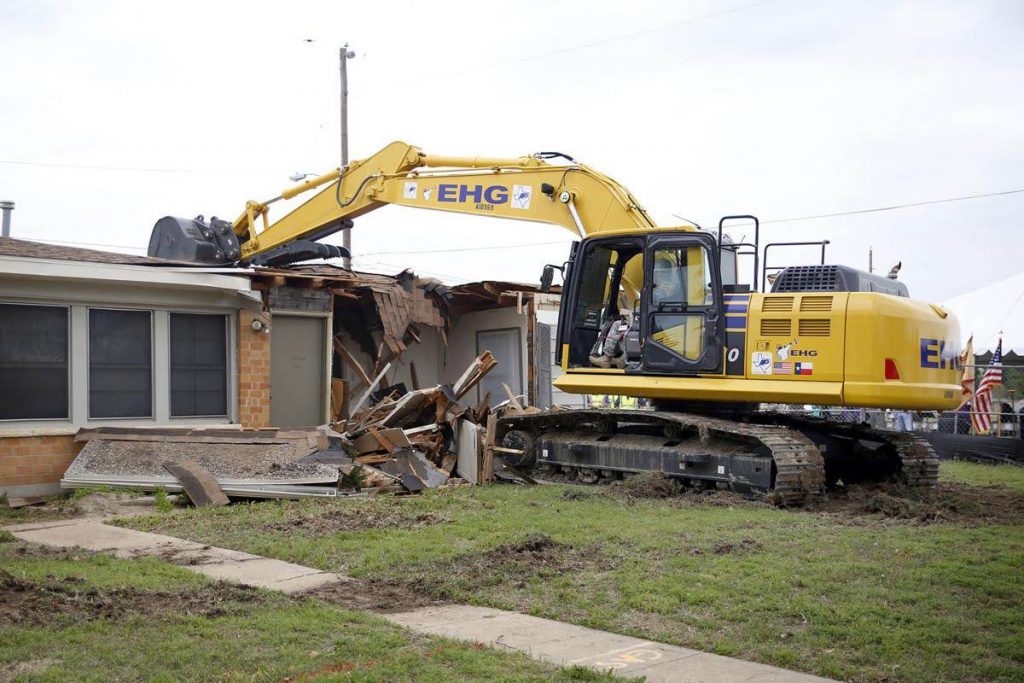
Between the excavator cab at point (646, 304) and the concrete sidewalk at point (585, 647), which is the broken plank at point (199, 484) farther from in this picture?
the concrete sidewalk at point (585, 647)

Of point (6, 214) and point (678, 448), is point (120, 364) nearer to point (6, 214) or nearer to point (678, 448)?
point (678, 448)

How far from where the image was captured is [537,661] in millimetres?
5418

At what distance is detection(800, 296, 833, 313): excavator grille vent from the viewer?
11.0 meters

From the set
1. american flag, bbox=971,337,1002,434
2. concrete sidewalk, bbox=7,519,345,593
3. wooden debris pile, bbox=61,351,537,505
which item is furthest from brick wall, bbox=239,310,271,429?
american flag, bbox=971,337,1002,434

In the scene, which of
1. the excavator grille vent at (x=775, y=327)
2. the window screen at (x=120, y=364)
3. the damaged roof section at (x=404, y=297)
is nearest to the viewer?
the excavator grille vent at (x=775, y=327)

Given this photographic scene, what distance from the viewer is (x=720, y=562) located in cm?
777

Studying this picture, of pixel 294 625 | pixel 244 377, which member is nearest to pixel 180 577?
pixel 294 625

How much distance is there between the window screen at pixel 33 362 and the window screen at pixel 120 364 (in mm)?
380

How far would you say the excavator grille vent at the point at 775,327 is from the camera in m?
11.2

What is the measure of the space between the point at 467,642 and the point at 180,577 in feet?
9.06

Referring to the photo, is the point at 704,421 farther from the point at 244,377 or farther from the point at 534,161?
the point at 244,377

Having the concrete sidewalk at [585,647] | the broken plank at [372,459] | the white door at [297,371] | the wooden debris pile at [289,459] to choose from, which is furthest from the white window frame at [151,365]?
the concrete sidewalk at [585,647]

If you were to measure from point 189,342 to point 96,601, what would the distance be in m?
8.21

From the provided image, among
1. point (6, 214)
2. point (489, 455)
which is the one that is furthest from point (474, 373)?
point (6, 214)
